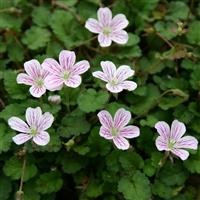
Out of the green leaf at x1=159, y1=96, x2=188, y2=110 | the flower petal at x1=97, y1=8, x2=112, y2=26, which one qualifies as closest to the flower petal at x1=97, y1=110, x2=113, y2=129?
the green leaf at x1=159, y1=96, x2=188, y2=110

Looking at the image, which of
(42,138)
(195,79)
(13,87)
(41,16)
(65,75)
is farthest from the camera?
(41,16)

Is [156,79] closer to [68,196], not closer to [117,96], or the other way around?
[117,96]

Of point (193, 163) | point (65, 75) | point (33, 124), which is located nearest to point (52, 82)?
point (65, 75)

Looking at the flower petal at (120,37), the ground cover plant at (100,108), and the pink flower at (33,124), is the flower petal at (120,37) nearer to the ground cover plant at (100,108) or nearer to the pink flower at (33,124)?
the ground cover plant at (100,108)

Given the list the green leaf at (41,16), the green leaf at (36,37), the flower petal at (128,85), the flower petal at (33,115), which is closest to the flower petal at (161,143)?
the flower petal at (128,85)

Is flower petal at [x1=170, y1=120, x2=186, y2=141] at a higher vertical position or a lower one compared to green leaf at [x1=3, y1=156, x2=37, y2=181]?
higher

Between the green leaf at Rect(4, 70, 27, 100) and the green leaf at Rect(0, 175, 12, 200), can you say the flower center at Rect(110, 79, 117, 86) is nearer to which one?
the green leaf at Rect(4, 70, 27, 100)

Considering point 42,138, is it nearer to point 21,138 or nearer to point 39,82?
point 21,138
